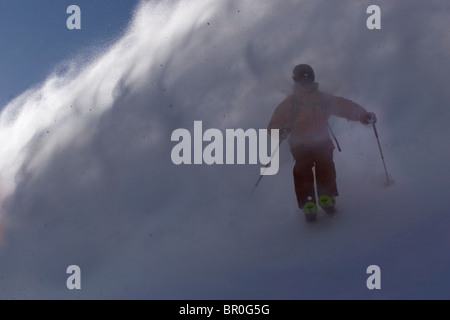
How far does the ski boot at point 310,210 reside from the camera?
4.48m

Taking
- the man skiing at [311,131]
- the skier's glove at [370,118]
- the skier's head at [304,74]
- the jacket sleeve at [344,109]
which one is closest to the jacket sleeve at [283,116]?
the man skiing at [311,131]

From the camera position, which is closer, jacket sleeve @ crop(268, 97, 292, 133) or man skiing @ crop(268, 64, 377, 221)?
man skiing @ crop(268, 64, 377, 221)

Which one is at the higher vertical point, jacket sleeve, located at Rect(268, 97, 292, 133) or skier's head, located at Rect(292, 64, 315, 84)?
skier's head, located at Rect(292, 64, 315, 84)

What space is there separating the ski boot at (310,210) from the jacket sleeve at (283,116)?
64 centimetres

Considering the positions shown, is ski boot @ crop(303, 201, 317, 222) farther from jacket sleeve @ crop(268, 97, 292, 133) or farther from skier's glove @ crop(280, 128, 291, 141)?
jacket sleeve @ crop(268, 97, 292, 133)

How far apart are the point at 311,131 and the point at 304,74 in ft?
1.48

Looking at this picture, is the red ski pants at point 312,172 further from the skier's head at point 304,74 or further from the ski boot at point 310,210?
the skier's head at point 304,74

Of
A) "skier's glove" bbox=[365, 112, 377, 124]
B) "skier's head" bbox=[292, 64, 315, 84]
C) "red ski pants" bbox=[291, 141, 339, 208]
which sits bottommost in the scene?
"red ski pants" bbox=[291, 141, 339, 208]

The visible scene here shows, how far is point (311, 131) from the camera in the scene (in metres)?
4.57

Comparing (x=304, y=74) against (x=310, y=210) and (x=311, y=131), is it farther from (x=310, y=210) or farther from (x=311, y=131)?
(x=310, y=210)

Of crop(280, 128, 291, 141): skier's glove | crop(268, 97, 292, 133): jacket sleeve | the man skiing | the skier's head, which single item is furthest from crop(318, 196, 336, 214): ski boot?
the skier's head

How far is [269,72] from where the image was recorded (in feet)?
19.4

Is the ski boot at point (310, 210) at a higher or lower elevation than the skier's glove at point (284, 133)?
lower

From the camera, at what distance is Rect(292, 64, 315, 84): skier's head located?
4.62m
